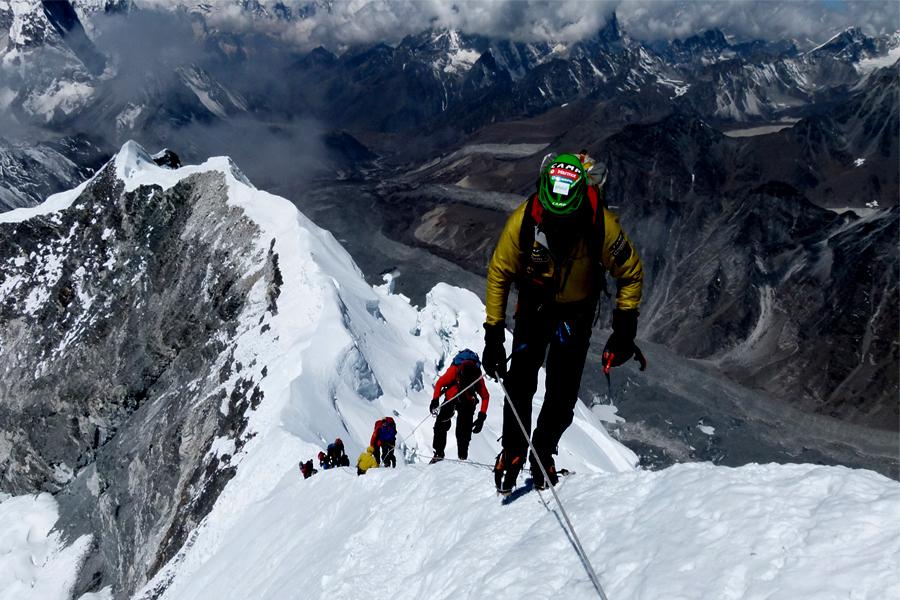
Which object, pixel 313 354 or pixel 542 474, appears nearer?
pixel 542 474

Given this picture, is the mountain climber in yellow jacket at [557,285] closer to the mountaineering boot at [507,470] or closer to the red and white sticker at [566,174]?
the red and white sticker at [566,174]

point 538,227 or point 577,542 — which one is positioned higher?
point 538,227

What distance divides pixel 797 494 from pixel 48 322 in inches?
2247

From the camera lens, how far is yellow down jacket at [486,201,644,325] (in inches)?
311

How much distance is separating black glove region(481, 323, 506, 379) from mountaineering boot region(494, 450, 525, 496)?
1530 millimetres

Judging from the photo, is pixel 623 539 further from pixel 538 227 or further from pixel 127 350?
pixel 127 350

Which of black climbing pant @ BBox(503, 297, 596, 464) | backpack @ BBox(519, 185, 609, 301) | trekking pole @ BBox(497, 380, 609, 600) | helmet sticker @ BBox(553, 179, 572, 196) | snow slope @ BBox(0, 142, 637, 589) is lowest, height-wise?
snow slope @ BBox(0, 142, 637, 589)

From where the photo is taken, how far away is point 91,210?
2157 inches

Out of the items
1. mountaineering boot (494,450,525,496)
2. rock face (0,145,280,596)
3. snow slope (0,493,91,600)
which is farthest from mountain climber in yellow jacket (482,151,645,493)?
snow slope (0,493,91,600)

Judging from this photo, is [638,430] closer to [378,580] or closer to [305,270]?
[305,270]

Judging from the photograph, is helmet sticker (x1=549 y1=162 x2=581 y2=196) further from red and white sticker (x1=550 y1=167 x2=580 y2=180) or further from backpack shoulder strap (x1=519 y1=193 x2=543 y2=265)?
backpack shoulder strap (x1=519 y1=193 x2=543 y2=265)

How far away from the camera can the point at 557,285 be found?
27.1ft

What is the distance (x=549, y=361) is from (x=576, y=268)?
1.42 metres

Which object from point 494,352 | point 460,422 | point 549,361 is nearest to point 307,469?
point 460,422
